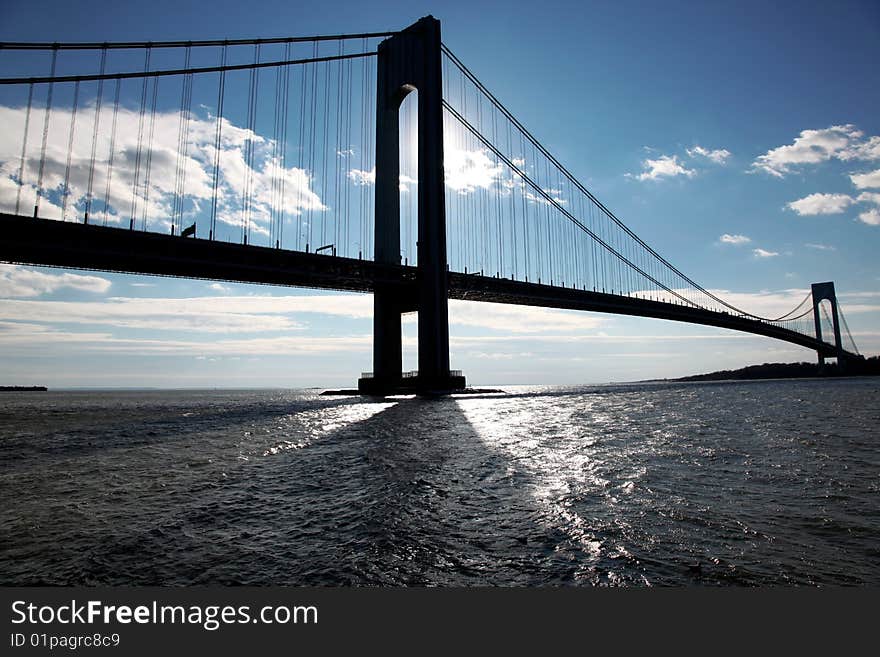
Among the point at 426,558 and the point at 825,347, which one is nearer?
the point at 426,558

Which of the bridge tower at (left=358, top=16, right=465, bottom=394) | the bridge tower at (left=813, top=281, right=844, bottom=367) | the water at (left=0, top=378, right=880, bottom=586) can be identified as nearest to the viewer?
the water at (left=0, top=378, right=880, bottom=586)

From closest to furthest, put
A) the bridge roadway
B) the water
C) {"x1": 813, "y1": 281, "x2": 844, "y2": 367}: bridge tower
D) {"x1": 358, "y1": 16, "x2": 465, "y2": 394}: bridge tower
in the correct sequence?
the water < the bridge roadway < {"x1": 358, "y1": 16, "x2": 465, "y2": 394}: bridge tower < {"x1": 813, "y1": 281, "x2": 844, "y2": 367}: bridge tower

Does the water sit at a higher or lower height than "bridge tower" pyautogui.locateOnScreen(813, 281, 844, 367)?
lower

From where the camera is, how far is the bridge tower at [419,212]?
50.5 m

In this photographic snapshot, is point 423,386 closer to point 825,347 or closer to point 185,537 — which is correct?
point 185,537

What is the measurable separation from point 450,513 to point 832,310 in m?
141

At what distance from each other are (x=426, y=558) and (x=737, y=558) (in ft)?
11.5

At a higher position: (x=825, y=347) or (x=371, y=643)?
(x=825, y=347)

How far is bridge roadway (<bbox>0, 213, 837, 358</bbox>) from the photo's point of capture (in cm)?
3347

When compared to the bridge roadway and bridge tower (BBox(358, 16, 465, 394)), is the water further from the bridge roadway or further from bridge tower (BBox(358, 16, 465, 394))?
bridge tower (BBox(358, 16, 465, 394))

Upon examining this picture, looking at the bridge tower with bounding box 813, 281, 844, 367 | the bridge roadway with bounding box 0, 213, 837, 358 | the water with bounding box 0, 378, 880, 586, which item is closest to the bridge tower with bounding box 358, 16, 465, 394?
the bridge roadway with bounding box 0, 213, 837, 358

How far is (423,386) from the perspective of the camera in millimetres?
49312

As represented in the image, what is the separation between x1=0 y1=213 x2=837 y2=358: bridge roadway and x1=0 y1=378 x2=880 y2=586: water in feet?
77.0

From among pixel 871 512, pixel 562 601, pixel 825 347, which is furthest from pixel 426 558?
pixel 825 347
